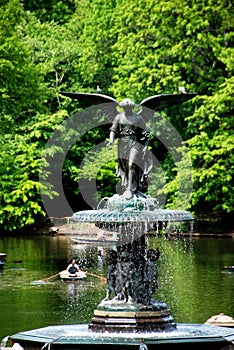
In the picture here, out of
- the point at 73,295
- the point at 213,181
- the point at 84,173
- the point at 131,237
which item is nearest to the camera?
the point at 131,237

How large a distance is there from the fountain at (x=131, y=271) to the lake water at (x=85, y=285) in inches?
220

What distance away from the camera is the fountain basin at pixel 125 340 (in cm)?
2108

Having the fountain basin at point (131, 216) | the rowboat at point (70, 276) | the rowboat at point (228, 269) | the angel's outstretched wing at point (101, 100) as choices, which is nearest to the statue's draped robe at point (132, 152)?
the angel's outstretched wing at point (101, 100)

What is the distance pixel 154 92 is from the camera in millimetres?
60156

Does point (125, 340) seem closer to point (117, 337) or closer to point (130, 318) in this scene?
point (117, 337)

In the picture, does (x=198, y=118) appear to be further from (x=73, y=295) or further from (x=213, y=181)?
(x=73, y=295)

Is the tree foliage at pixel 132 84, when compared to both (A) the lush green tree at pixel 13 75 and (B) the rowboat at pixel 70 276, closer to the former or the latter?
(A) the lush green tree at pixel 13 75

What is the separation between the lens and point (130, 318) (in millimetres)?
22375

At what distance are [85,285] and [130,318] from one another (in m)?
18.3

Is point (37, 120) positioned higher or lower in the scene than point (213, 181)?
higher

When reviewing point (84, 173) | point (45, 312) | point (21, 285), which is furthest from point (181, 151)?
point (45, 312)

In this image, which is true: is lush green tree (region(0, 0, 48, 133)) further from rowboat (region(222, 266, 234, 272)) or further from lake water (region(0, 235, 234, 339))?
rowboat (region(222, 266, 234, 272))

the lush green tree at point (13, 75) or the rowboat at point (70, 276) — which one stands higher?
the lush green tree at point (13, 75)

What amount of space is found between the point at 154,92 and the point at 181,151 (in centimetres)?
306
